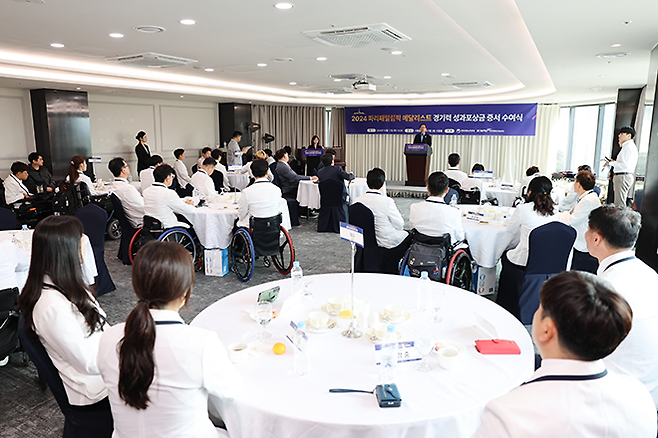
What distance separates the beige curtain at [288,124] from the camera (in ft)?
48.5

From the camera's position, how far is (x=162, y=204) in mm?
5324

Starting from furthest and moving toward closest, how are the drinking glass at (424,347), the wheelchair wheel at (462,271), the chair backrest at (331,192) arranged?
1. the chair backrest at (331,192)
2. the wheelchair wheel at (462,271)
3. the drinking glass at (424,347)

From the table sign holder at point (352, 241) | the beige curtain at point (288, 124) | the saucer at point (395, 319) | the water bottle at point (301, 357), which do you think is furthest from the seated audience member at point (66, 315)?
the beige curtain at point (288, 124)

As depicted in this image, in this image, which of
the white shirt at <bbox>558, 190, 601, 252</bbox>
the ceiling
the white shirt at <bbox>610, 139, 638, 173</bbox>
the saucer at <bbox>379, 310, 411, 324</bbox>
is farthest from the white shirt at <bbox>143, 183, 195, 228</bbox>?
the white shirt at <bbox>610, 139, 638, 173</bbox>

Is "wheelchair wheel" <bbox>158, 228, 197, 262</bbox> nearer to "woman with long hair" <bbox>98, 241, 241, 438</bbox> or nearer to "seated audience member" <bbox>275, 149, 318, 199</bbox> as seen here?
"seated audience member" <bbox>275, 149, 318, 199</bbox>

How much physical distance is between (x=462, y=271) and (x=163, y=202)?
3476mm

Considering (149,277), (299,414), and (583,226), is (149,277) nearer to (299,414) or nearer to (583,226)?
(299,414)

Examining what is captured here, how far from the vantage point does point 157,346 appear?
58.4 inches

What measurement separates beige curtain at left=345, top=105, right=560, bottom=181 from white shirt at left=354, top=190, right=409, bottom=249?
33.6 ft

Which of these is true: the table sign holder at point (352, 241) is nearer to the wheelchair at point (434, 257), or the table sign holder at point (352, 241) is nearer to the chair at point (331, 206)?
the wheelchair at point (434, 257)

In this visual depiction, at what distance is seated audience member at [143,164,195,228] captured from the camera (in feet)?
17.4

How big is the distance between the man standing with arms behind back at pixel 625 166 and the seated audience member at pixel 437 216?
4116 millimetres

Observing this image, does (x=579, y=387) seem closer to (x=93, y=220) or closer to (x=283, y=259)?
(x=93, y=220)

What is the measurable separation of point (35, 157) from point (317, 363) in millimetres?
8201
